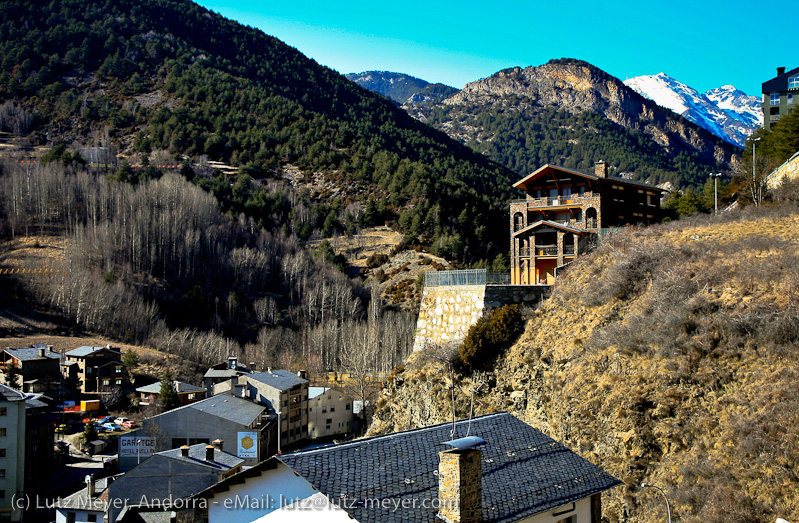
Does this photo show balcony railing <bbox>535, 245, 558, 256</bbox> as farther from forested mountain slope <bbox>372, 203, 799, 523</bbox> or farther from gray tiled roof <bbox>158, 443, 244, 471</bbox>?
gray tiled roof <bbox>158, 443, 244, 471</bbox>

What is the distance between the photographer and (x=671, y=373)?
19531 millimetres

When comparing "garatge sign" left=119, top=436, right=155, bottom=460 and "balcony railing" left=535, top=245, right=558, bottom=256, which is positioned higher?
"balcony railing" left=535, top=245, right=558, bottom=256

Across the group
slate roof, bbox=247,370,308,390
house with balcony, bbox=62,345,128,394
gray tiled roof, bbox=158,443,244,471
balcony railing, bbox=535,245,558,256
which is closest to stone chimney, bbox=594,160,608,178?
balcony railing, bbox=535,245,558,256

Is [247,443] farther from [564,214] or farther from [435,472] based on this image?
[435,472]

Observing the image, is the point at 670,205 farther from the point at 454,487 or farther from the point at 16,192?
the point at 16,192

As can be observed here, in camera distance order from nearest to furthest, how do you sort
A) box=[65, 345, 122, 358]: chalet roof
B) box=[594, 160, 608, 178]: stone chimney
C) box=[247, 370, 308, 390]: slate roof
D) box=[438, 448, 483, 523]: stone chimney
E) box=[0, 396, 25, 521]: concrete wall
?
box=[438, 448, 483, 523]: stone chimney
box=[594, 160, 608, 178]: stone chimney
box=[0, 396, 25, 521]: concrete wall
box=[247, 370, 308, 390]: slate roof
box=[65, 345, 122, 358]: chalet roof

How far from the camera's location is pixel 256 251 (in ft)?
333

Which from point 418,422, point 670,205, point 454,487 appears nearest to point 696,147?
point 670,205

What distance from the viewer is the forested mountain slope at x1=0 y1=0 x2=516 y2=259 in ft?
364

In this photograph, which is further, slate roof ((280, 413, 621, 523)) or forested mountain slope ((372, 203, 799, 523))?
forested mountain slope ((372, 203, 799, 523))

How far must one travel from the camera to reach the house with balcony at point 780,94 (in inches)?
2409

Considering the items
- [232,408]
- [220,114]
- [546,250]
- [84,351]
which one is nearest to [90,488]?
[232,408]

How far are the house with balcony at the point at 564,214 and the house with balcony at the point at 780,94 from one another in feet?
108

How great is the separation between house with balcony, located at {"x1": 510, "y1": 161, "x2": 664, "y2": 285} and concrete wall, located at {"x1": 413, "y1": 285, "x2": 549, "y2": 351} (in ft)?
17.7
